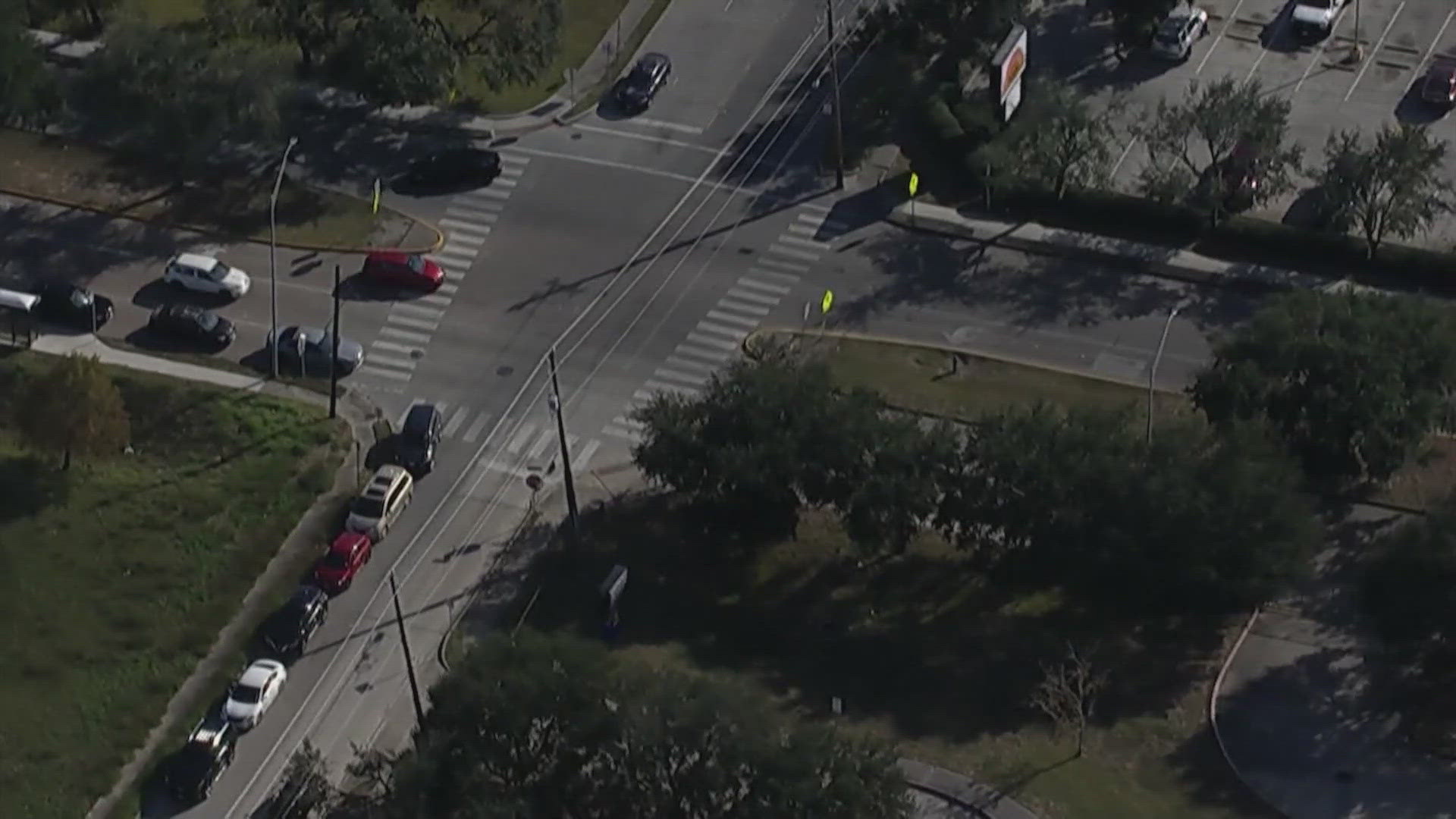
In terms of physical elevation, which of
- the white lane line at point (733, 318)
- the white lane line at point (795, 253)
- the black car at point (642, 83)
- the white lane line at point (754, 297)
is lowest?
the white lane line at point (733, 318)

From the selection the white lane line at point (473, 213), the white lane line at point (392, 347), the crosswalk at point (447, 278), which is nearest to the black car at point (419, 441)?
the crosswalk at point (447, 278)

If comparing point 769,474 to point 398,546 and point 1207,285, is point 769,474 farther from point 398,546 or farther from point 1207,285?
point 1207,285

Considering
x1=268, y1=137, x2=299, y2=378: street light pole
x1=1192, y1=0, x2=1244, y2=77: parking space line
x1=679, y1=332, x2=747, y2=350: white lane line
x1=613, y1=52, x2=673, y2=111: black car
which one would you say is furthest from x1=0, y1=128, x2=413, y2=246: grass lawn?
x1=1192, y1=0, x2=1244, y2=77: parking space line

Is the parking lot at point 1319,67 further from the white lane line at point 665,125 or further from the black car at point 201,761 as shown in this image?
the black car at point 201,761

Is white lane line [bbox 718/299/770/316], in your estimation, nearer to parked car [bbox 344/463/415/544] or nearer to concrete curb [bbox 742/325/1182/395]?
concrete curb [bbox 742/325/1182/395]

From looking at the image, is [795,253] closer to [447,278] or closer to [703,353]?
[703,353]

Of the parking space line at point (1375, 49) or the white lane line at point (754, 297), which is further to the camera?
the parking space line at point (1375, 49)
